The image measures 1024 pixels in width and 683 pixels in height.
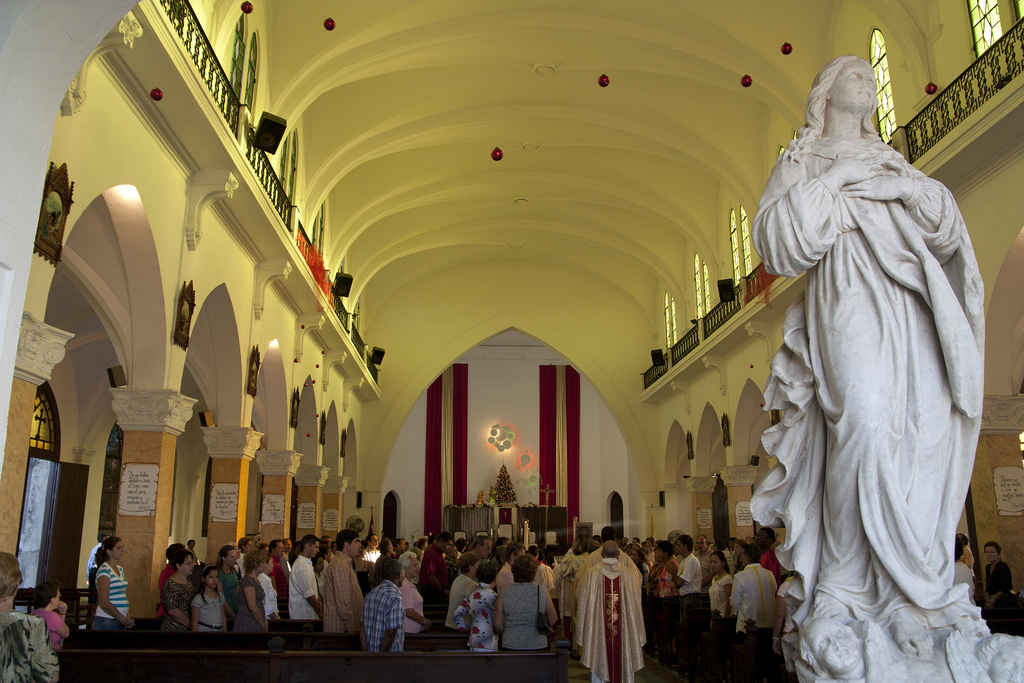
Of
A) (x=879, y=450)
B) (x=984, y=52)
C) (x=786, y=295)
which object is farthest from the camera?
(x=786, y=295)

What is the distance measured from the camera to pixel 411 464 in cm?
3381

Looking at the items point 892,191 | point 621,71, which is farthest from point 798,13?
point 892,191

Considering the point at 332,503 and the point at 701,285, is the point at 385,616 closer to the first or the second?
the point at 701,285

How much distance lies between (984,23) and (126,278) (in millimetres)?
10548

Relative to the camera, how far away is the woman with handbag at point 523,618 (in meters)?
6.73

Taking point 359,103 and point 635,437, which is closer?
point 359,103

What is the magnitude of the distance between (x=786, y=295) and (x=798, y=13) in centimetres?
472

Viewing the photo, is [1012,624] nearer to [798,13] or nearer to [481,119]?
[798,13]

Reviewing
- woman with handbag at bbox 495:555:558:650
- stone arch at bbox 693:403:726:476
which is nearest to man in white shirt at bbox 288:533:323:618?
woman with handbag at bbox 495:555:558:650

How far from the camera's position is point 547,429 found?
34406 mm

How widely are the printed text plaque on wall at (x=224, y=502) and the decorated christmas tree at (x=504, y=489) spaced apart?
65.6 ft

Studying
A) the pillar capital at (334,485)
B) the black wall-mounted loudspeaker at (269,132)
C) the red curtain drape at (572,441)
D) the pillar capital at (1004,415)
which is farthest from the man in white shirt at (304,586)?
the red curtain drape at (572,441)

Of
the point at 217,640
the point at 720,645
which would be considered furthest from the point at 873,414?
the point at 720,645

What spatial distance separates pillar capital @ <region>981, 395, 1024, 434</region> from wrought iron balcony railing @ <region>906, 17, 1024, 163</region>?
3.23 meters
